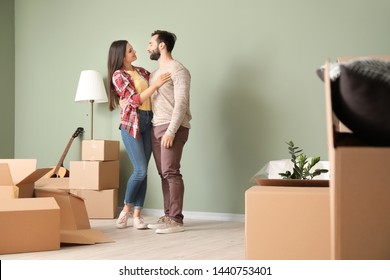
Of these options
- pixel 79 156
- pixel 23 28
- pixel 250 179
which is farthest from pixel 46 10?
pixel 250 179

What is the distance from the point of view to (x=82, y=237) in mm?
2777

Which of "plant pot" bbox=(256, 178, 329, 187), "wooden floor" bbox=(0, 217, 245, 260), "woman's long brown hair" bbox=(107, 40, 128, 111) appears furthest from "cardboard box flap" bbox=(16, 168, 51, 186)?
"plant pot" bbox=(256, 178, 329, 187)

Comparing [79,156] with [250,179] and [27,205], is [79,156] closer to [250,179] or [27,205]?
[250,179]

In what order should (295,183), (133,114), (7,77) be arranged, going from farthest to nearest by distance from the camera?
1. (7,77)
2. (133,114)
3. (295,183)

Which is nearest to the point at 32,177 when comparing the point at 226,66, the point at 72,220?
the point at 72,220

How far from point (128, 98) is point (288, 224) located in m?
2.18

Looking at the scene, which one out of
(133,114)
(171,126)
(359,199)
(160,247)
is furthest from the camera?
(133,114)

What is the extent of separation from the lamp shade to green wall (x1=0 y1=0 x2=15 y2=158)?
1.09 metres

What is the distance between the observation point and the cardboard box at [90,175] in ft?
13.2

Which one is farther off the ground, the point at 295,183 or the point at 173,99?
the point at 173,99

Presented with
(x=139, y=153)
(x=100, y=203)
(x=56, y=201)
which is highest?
(x=139, y=153)

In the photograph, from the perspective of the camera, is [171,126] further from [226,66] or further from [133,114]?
[226,66]

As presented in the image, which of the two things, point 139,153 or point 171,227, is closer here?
point 171,227

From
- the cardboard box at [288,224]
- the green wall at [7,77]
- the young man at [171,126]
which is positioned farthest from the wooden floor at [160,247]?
the green wall at [7,77]
